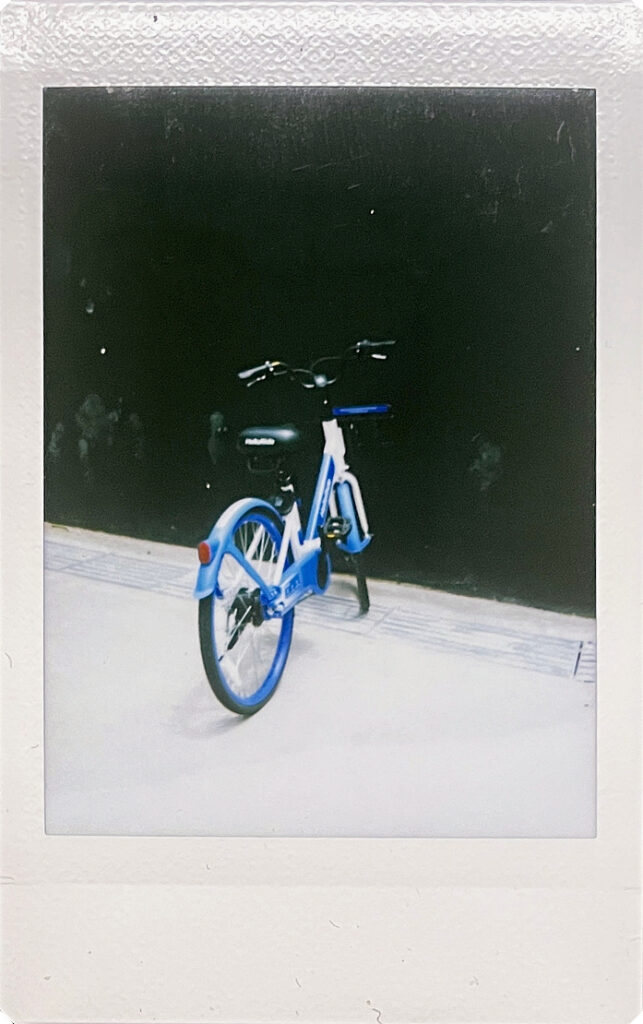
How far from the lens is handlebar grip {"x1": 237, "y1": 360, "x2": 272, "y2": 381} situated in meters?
1.63

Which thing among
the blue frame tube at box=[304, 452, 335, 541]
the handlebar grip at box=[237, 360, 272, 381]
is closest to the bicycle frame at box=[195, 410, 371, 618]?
the blue frame tube at box=[304, 452, 335, 541]

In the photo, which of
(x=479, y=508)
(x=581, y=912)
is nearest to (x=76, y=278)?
(x=479, y=508)

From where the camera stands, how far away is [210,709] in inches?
64.3

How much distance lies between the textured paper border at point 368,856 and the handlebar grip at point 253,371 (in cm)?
38

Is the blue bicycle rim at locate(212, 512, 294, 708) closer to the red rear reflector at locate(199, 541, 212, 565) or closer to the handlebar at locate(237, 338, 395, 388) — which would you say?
the red rear reflector at locate(199, 541, 212, 565)

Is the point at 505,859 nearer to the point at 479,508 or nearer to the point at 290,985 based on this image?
the point at 290,985

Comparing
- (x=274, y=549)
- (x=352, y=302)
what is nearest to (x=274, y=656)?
(x=274, y=549)

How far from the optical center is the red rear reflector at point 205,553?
5.30ft

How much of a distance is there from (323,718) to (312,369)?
62 cm

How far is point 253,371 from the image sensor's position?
1.63 meters

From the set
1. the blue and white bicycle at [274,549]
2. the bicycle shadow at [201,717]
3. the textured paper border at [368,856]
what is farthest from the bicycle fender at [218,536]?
the textured paper border at [368,856]

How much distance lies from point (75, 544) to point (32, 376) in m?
0.31

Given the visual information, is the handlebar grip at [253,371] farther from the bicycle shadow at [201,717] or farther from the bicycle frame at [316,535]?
the bicycle shadow at [201,717]

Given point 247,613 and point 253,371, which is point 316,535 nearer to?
point 247,613
